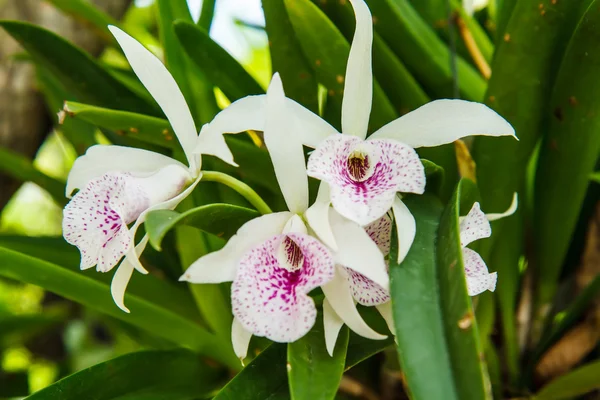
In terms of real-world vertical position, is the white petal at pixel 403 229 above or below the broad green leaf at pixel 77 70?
above

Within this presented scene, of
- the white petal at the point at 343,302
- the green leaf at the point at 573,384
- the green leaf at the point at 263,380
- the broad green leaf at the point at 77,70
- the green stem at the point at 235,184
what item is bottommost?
the green leaf at the point at 573,384

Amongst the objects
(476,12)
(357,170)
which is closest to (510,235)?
(357,170)

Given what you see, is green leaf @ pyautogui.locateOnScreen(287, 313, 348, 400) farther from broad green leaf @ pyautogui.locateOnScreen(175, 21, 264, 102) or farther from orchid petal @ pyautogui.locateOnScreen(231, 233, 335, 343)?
broad green leaf @ pyautogui.locateOnScreen(175, 21, 264, 102)

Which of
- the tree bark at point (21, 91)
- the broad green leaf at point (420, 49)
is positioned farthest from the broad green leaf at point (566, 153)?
the tree bark at point (21, 91)

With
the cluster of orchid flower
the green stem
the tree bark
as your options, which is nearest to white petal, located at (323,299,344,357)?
the cluster of orchid flower

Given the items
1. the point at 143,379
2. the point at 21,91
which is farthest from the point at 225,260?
the point at 21,91

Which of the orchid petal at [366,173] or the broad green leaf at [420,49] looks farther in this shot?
the broad green leaf at [420,49]

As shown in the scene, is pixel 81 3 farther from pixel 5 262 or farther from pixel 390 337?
pixel 390 337

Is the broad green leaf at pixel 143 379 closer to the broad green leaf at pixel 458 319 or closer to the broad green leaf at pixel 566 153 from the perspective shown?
the broad green leaf at pixel 458 319
